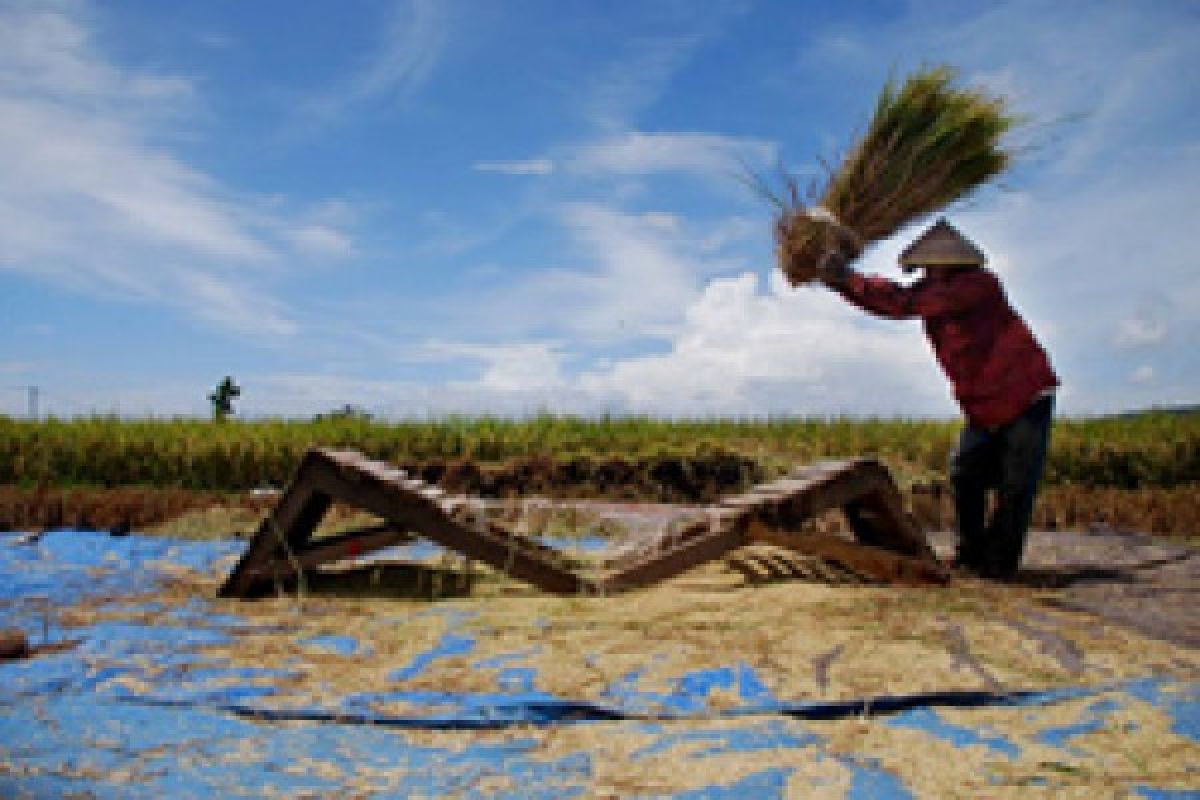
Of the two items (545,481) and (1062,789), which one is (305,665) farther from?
(545,481)

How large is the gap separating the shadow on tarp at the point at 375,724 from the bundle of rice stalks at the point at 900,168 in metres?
2.38

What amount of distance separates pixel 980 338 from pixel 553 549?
7.01 feet

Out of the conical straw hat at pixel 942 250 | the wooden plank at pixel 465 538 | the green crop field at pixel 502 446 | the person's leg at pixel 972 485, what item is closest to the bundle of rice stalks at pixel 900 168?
the conical straw hat at pixel 942 250

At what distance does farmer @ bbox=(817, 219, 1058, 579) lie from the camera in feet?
15.4

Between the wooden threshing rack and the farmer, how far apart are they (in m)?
0.68

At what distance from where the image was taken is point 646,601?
3938 millimetres

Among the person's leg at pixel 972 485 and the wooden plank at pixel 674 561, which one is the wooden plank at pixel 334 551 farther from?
the person's leg at pixel 972 485

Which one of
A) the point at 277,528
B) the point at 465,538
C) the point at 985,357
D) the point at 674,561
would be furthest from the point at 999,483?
the point at 277,528

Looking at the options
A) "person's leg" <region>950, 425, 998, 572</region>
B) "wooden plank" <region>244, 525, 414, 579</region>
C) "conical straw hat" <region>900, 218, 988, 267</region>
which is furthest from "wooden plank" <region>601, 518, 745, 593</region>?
"conical straw hat" <region>900, 218, 988, 267</region>

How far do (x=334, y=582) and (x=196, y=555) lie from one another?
5.18 ft

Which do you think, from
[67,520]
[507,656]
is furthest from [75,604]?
[67,520]

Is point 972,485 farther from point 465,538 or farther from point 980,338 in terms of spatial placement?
point 465,538

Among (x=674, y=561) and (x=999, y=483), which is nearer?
(x=674, y=561)

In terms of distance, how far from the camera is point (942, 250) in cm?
482
